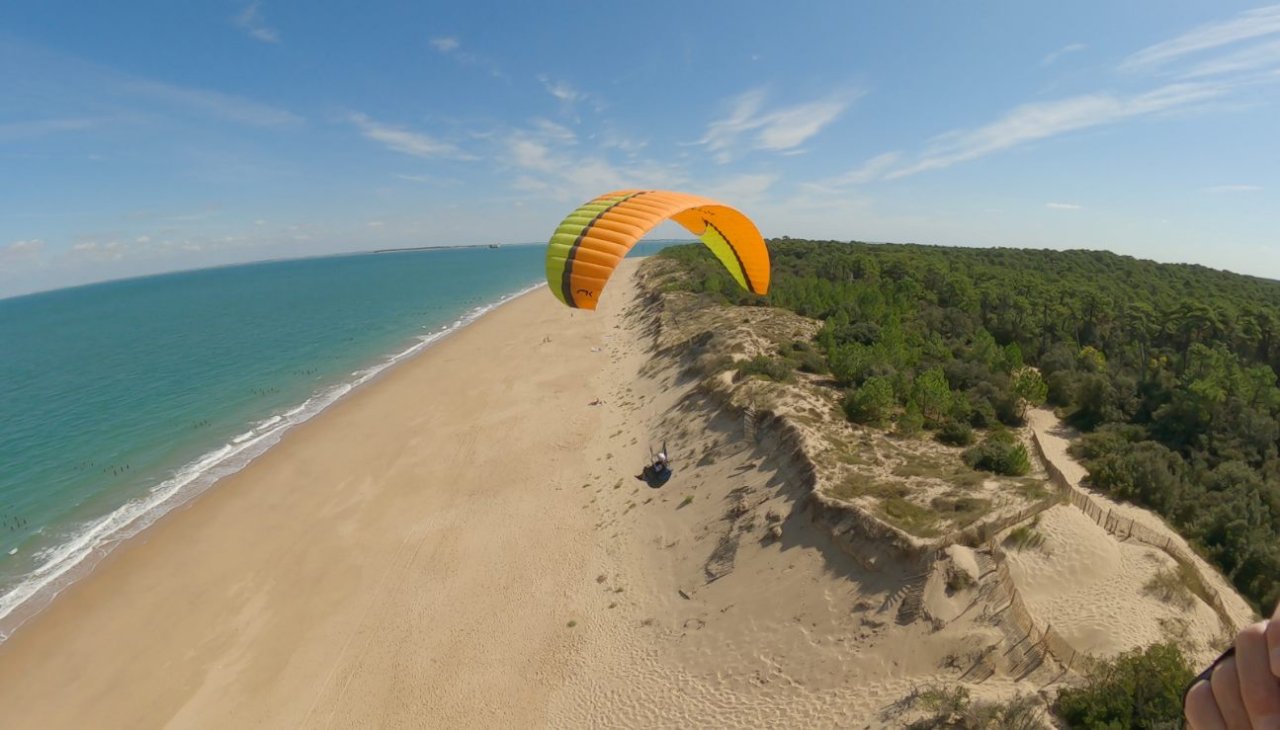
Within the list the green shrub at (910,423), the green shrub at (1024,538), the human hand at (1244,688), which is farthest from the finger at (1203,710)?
the green shrub at (910,423)

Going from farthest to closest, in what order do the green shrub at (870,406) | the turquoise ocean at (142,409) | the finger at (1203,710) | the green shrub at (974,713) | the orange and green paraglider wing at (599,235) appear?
the turquoise ocean at (142,409) → the green shrub at (870,406) → the orange and green paraglider wing at (599,235) → the green shrub at (974,713) → the finger at (1203,710)

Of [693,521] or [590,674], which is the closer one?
[590,674]

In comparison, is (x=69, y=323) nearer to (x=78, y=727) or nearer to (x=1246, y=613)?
(x=78, y=727)

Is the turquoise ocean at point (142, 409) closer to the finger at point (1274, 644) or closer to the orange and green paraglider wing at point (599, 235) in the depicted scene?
the orange and green paraglider wing at point (599, 235)

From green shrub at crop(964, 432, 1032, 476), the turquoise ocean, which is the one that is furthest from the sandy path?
the turquoise ocean

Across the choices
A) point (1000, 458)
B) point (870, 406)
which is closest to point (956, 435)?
point (1000, 458)

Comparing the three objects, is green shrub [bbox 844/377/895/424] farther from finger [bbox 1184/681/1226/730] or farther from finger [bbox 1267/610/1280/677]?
finger [bbox 1267/610/1280/677]

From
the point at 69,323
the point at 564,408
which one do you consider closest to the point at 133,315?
the point at 69,323

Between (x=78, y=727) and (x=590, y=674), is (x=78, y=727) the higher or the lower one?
the lower one
